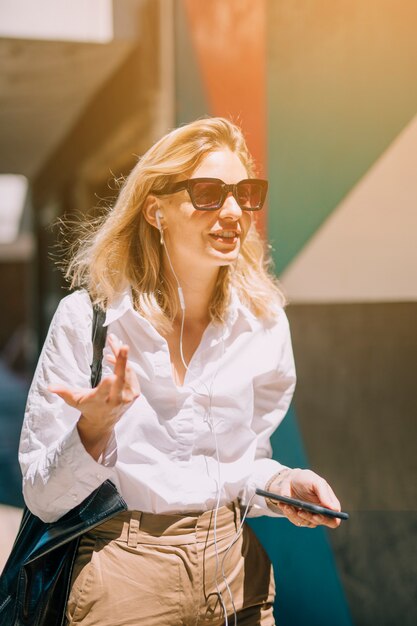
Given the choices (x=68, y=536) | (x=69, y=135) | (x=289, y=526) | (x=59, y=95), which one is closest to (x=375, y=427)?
(x=289, y=526)

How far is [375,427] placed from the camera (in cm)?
278

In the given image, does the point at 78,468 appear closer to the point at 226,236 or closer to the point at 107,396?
the point at 107,396

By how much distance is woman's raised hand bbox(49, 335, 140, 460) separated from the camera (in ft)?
5.28

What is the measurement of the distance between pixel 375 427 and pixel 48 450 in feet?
4.59

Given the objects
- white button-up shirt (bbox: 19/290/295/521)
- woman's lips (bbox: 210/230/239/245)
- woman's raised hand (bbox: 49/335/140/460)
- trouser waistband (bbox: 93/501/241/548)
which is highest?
woman's lips (bbox: 210/230/239/245)

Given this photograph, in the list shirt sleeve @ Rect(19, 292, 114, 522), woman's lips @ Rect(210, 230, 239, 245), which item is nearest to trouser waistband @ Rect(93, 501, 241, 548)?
shirt sleeve @ Rect(19, 292, 114, 522)

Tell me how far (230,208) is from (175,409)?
1.78 feet

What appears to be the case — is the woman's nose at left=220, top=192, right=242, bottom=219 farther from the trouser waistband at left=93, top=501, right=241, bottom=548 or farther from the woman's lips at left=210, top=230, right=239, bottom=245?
the trouser waistband at left=93, top=501, right=241, bottom=548

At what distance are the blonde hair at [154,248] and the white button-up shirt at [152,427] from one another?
0.26 feet

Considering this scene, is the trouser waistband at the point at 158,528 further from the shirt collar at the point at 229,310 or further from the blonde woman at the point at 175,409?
the shirt collar at the point at 229,310

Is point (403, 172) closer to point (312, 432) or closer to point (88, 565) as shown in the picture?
point (312, 432)

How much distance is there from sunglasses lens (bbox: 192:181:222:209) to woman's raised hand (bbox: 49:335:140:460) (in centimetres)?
49

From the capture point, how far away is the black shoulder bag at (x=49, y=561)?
5.97 feet

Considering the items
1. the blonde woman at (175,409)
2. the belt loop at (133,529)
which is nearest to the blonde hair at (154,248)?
the blonde woman at (175,409)
